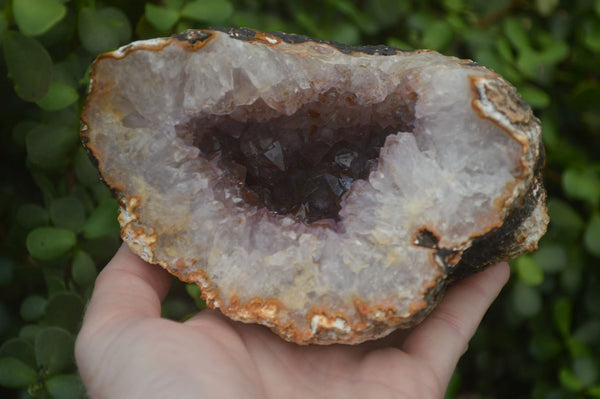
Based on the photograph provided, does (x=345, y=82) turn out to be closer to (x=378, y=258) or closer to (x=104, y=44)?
(x=378, y=258)

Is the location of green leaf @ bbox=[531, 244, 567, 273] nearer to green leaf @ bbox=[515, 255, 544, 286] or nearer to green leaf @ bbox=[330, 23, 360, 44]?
green leaf @ bbox=[515, 255, 544, 286]

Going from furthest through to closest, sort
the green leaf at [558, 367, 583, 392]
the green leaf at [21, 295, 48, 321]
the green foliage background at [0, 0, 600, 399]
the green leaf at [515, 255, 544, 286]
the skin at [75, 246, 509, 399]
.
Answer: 1. the green leaf at [558, 367, 583, 392]
2. the green leaf at [515, 255, 544, 286]
3. the green leaf at [21, 295, 48, 321]
4. the green foliage background at [0, 0, 600, 399]
5. the skin at [75, 246, 509, 399]

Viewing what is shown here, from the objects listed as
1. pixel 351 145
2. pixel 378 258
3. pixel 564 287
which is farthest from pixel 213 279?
pixel 564 287

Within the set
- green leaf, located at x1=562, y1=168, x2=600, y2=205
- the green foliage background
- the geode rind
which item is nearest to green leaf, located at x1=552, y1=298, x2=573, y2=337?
the green foliage background

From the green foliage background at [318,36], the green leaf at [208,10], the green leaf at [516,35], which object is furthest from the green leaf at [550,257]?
the green leaf at [208,10]

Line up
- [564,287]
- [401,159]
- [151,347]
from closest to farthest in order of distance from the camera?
[151,347], [401,159], [564,287]

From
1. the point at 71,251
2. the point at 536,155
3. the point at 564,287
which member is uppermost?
the point at 536,155
